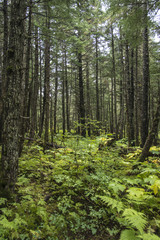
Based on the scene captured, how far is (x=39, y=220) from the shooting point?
9.84 feet

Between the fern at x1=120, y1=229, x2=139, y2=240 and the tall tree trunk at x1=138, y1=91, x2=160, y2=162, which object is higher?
the tall tree trunk at x1=138, y1=91, x2=160, y2=162

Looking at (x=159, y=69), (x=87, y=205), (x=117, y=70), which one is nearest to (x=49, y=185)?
(x=87, y=205)

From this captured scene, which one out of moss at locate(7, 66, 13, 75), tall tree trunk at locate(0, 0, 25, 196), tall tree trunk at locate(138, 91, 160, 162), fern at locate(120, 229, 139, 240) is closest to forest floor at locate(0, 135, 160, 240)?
fern at locate(120, 229, 139, 240)

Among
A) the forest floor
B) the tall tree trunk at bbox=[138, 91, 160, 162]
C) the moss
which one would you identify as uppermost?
the moss

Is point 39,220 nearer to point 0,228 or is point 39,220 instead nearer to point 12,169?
point 0,228

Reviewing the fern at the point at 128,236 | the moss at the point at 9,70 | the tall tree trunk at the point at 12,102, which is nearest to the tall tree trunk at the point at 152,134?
the fern at the point at 128,236

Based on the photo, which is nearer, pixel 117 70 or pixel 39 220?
pixel 39 220

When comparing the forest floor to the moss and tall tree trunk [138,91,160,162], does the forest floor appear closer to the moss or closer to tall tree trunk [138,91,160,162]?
tall tree trunk [138,91,160,162]

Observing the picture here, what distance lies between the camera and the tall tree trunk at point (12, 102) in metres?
3.48

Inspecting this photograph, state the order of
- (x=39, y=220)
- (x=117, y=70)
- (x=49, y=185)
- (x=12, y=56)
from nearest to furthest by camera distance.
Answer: (x=39, y=220), (x=12, y=56), (x=49, y=185), (x=117, y=70)

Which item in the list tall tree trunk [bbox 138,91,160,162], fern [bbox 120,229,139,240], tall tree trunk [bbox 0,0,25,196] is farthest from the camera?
tall tree trunk [bbox 138,91,160,162]

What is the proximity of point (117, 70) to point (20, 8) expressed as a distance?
15.2 meters

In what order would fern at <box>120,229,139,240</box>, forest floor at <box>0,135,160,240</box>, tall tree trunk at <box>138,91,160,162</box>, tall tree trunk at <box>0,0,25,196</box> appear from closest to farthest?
fern at <box>120,229,139,240</box> < forest floor at <box>0,135,160,240</box> < tall tree trunk at <box>0,0,25,196</box> < tall tree trunk at <box>138,91,160,162</box>

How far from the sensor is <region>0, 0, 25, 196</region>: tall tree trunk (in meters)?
3.48
